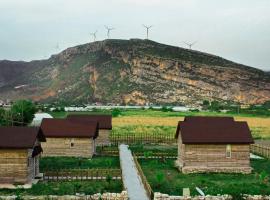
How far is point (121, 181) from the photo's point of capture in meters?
36.4

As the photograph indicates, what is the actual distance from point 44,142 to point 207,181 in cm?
2001

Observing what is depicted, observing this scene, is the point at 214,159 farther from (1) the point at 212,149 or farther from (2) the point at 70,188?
(2) the point at 70,188

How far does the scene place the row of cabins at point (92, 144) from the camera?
117ft

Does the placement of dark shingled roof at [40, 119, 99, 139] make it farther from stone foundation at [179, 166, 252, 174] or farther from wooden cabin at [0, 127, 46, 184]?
wooden cabin at [0, 127, 46, 184]

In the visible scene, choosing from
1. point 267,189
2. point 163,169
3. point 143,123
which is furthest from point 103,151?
point 143,123

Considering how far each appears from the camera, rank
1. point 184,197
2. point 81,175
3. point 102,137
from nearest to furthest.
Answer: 1. point 184,197
2. point 81,175
3. point 102,137

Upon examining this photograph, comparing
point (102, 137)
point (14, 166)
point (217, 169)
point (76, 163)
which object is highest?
point (14, 166)

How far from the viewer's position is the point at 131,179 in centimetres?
3653

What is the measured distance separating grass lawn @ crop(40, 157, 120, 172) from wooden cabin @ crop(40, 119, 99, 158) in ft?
4.11

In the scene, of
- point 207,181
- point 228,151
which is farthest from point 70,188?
point 228,151

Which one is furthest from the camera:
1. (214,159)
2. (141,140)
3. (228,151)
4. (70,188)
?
(141,140)

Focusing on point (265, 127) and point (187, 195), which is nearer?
point (187, 195)

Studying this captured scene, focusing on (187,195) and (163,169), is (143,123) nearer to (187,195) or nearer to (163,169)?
(163,169)

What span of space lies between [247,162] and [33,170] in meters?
17.8
